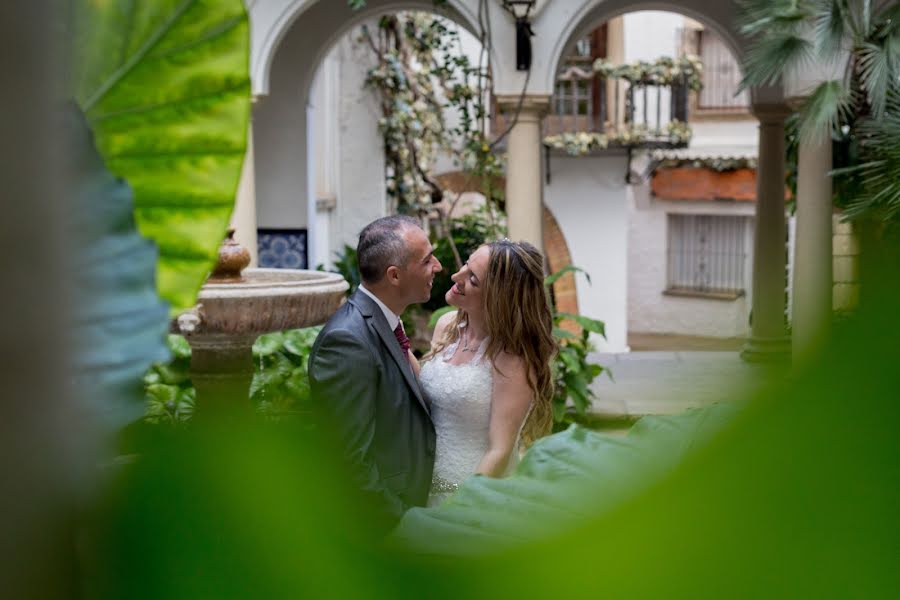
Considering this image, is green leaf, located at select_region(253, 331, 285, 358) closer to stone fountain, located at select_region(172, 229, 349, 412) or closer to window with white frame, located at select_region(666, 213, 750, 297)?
stone fountain, located at select_region(172, 229, 349, 412)

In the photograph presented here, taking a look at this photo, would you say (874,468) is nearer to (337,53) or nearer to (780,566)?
(780,566)

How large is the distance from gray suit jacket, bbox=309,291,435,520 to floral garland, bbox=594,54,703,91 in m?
13.3

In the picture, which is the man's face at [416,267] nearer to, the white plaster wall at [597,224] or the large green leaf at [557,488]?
the large green leaf at [557,488]

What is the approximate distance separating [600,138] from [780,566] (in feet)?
52.9

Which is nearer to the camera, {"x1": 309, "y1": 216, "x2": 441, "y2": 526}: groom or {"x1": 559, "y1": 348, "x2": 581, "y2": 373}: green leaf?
{"x1": 309, "y1": 216, "x2": 441, "y2": 526}: groom

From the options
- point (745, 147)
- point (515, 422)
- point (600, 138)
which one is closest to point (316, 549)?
point (515, 422)

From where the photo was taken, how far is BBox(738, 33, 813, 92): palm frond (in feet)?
25.3

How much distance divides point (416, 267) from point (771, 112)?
8.04 m

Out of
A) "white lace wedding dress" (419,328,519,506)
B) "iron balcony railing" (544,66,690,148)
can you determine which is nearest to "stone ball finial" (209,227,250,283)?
"white lace wedding dress" (419,328,519,506)

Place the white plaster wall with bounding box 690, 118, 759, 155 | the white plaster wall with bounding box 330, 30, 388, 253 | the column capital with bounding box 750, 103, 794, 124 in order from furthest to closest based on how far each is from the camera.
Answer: the white plaster wall with bounding box 690, 118, 759, 155
the white plaster wall with bounding box 330, 30, 388, 253
the column capital with bounding box 750, 103, 794, 124

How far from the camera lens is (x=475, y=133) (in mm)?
9836

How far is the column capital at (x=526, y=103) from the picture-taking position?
882 centimetres

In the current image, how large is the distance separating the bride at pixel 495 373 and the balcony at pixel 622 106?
13.0m

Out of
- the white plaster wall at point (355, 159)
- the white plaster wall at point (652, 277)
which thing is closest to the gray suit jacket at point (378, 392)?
the white plaster wall at point (355, 159)
